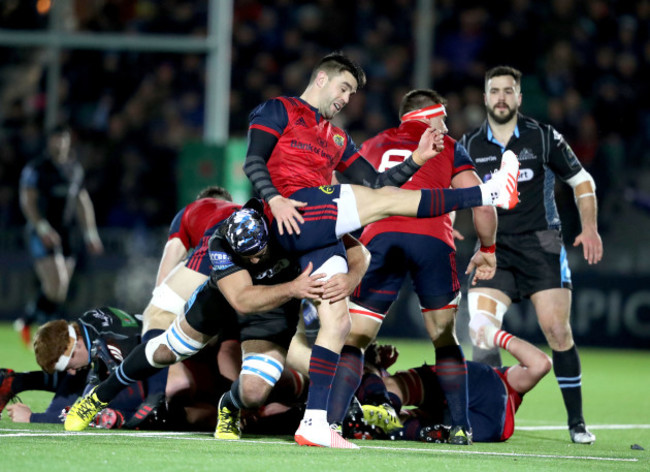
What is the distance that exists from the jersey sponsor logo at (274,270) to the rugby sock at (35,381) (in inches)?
72.0

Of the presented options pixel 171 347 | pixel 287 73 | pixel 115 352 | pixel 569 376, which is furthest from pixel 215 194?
pixel 287 73

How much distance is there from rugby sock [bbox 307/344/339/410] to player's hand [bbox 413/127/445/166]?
3.99 ft

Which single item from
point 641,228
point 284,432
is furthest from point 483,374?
point 641,228

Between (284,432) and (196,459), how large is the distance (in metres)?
1.86

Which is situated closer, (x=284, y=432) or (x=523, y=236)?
(x=284, y=432)

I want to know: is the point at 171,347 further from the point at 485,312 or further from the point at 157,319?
the point at 485,312

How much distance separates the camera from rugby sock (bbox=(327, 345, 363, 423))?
643cm

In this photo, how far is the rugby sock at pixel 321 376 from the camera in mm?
6008

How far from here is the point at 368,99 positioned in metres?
17.5

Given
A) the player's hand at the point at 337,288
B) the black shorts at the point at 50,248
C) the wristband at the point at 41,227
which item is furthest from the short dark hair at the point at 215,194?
the black shorts at the point at 50,248

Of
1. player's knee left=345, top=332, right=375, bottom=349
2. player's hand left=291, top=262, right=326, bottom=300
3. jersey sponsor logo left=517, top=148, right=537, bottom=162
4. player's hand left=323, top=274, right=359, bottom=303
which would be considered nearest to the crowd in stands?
jersey sponsor logo left=517, top=148, right=537, bottom=162

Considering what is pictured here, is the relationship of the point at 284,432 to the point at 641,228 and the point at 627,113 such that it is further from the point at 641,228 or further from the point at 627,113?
the point at 627,113

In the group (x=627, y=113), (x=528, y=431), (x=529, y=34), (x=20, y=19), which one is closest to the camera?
(x=528, y=431)

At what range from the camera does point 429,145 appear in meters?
6.42
